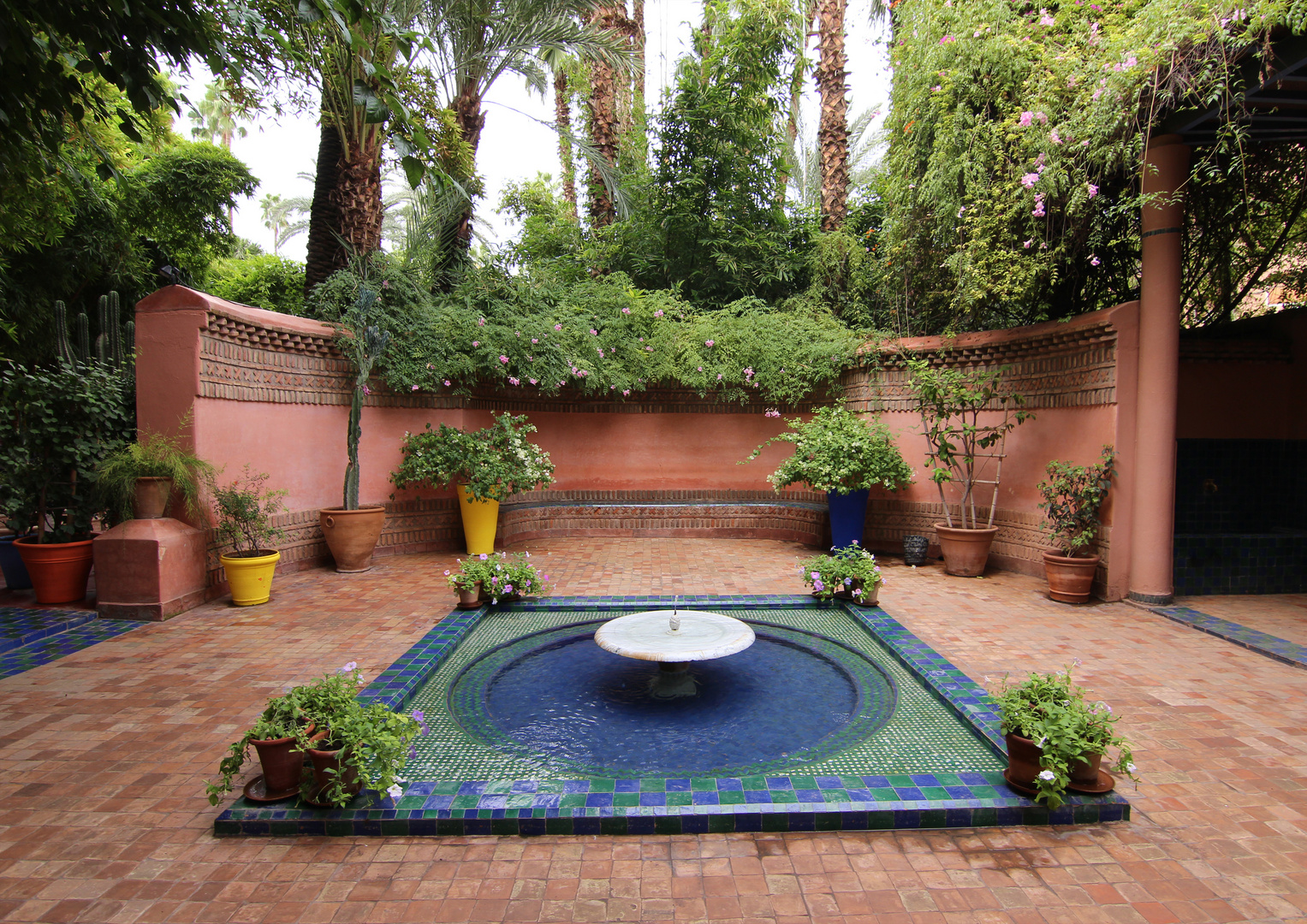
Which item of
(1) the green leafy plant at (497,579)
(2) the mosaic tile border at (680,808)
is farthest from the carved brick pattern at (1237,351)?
(1) the green leafy plant at (497,579)

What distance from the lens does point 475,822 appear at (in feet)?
9.98

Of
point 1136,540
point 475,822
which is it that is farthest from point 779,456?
point 475,822

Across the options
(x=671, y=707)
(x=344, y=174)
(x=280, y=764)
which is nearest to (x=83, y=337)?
(x=344, y=174)

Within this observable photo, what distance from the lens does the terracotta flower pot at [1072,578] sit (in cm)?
676

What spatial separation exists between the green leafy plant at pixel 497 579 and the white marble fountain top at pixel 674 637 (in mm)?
1548

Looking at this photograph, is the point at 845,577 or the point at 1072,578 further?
the point at 1072,578

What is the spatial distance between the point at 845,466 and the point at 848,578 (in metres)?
2.49

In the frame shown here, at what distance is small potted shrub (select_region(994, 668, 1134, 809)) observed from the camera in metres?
3.12

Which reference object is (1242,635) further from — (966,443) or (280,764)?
(280,764)

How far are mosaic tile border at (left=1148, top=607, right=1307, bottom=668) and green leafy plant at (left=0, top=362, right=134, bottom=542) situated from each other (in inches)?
400

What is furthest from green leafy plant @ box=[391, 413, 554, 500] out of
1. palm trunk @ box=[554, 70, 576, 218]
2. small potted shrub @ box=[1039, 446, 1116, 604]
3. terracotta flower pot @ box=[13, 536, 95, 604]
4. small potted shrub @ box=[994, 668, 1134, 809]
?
palm trunk @ box=[554, 70, 576, 218]

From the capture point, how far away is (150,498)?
6348 mm

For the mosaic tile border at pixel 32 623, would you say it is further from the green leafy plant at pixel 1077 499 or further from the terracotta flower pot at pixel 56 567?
the green leafy plant at pixel 1077 499

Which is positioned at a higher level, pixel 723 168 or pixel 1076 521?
pixel 723 168
